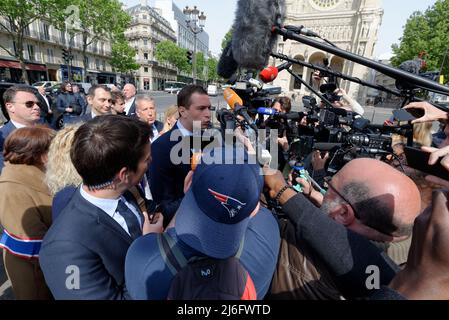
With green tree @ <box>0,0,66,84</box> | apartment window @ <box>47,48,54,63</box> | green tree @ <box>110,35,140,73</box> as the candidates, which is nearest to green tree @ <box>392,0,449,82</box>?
green tree @ <box>0,0,66,84</box>

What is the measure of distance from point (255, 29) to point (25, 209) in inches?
75.3

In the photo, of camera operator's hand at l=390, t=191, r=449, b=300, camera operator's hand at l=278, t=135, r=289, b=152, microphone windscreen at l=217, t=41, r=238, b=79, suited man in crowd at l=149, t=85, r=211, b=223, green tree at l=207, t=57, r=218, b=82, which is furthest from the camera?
green tree at l=207, t=57, r=218, b=82

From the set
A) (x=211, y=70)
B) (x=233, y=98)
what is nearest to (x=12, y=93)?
(x=233, y=98)

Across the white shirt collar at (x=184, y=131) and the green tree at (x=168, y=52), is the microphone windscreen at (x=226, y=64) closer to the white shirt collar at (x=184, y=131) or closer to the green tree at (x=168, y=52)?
the white shirt collar at (x=184, y=131)

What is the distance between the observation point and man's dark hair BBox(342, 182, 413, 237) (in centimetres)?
111

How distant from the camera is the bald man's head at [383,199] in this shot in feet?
3.63

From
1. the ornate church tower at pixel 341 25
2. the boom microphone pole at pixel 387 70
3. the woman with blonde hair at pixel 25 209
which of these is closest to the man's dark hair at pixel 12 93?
the woman with blonde hair at pixel 25 209

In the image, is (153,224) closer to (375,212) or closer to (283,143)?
(375,212)

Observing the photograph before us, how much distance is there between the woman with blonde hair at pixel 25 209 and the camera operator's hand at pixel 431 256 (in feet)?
7.06

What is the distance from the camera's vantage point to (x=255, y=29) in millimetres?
1068

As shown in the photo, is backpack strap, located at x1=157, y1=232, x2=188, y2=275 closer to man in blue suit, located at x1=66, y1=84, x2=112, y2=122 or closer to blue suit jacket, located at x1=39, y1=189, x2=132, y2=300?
blue suit jacket, located at x1=39, y1=189, x2=132, y2=300

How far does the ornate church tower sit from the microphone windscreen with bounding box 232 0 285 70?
36550 mm

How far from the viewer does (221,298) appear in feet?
2.60
